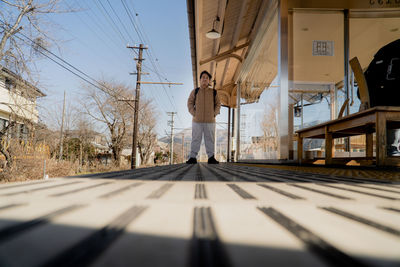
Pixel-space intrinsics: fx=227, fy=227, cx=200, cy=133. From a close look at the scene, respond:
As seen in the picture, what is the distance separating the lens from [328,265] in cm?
19

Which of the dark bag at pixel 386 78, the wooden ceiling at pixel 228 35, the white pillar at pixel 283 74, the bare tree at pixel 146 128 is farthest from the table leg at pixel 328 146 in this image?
the bare tree at pixel 146 128

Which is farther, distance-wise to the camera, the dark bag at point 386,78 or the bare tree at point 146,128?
the bare tree at point 146,128

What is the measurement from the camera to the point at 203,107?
145 inches

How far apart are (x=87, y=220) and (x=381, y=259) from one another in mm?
328

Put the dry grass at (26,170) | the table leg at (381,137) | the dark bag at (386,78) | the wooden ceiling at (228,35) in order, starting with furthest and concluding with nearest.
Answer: the dry grass at (26,170) < the wooden ceiling at (228,35) < the dark bag at (386,78) < the table leg at (381,137)

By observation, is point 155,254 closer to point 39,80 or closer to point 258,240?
point 258,240

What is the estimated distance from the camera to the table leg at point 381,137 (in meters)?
1.50

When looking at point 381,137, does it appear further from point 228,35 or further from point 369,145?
point 228,35

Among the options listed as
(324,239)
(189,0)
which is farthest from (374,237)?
(189,0)

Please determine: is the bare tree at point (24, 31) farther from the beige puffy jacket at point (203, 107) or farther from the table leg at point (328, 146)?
the table leg at point (328, 146)

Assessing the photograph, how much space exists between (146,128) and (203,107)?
1391 centimetres

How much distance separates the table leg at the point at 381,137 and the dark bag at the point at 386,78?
0.77 metres

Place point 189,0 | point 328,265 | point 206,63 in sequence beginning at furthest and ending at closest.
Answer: point 206,63 < point 189,0 < point 328,265

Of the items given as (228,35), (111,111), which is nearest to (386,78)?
(228,35)
